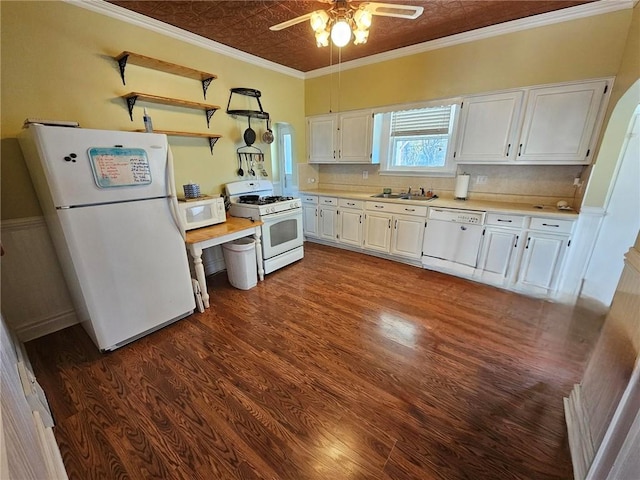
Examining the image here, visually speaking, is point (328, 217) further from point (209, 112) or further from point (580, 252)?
point (580, 252)

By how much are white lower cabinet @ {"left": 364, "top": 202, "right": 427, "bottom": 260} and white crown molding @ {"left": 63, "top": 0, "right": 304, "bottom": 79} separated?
244 cm

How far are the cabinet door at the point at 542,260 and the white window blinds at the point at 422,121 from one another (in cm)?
174

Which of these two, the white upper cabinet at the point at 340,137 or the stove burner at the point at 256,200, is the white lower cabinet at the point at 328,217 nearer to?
the white upper cabinet at the point at 340,137

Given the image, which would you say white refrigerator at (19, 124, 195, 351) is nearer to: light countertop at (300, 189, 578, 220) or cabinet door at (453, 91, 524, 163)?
light countertop at (300, 189, 578, 220)

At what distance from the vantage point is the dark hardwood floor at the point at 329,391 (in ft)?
4.38

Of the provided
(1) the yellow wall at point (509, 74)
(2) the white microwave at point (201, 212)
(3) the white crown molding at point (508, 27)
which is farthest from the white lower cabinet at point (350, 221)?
(3) the white crown molding at point (508, 27)

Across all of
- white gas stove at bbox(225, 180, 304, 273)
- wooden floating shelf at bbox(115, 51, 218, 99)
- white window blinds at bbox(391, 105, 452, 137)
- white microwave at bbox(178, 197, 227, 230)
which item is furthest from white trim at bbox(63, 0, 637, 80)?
white microwave at bbox(178, 197, 227, 230)

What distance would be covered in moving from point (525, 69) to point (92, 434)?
14.9ft

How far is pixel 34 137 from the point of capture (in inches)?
62.8

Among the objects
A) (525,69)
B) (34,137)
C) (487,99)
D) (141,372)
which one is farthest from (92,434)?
(525,69)

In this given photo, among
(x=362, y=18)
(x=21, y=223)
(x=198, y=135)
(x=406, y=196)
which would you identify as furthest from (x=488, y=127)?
(x=21, y=223)

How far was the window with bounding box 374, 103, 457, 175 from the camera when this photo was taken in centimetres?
350

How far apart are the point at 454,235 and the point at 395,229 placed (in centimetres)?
73

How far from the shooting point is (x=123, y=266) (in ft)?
6.52
